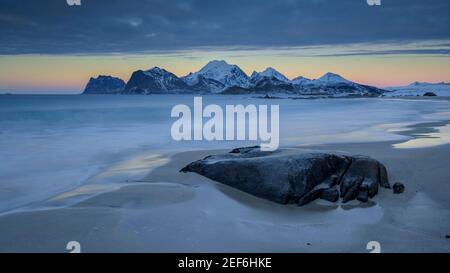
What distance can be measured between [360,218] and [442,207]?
154cm

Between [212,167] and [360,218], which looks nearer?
[360,218]

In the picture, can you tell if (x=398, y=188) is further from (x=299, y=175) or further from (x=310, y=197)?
(x=299, y=175)

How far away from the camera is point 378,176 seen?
7938 millimetres

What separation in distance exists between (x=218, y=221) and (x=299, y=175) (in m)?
1.71

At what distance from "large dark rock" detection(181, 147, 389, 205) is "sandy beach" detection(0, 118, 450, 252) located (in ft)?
0.63

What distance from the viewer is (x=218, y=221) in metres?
6.46

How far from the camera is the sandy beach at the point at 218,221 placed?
558cm

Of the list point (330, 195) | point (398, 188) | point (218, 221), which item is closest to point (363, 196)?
point (330, 195)

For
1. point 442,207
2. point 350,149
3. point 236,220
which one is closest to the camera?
point 236,220

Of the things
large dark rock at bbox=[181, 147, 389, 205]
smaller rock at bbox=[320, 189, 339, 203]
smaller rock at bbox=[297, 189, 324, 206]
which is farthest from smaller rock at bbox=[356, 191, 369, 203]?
smaller rock at bbox=[297, 189, 324, 206]

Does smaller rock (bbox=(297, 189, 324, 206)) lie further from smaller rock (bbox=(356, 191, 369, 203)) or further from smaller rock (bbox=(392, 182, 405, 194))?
smaller rock (bbox=(392, 182, 405, 194))

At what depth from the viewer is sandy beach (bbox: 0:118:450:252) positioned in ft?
18.3

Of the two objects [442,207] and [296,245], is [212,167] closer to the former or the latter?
[296,245]
